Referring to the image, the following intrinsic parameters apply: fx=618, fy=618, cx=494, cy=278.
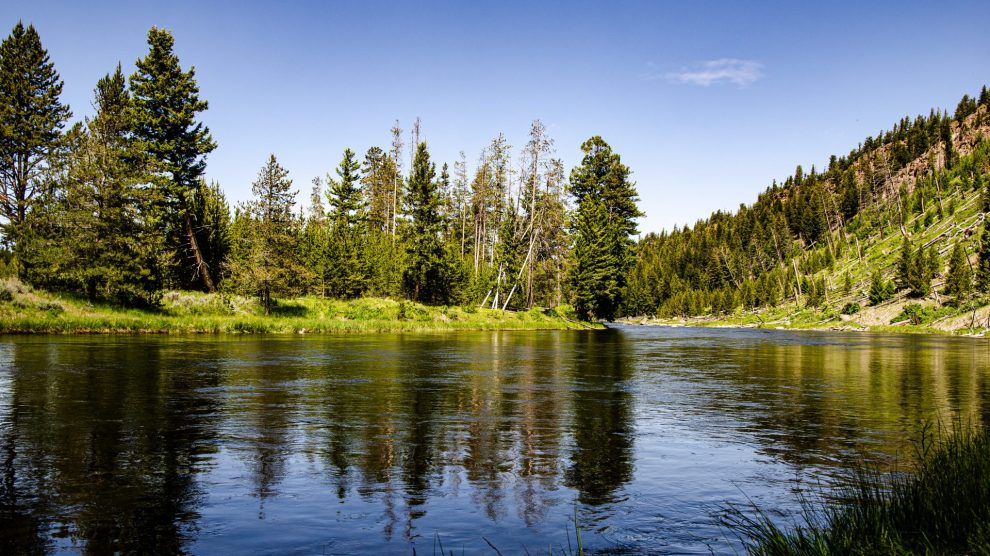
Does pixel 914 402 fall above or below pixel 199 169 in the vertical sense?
below

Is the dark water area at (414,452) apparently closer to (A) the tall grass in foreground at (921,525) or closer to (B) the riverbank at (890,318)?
(A) the tall grass in foreground at (921,525)

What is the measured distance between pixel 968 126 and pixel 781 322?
139 metres

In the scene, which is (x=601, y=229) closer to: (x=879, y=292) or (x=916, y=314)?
(x=916, y=314)

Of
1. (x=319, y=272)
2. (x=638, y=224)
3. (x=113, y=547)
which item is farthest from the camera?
(x=638, y=224)

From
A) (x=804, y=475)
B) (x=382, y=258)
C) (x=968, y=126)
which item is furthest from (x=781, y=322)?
(x=968, y=126)

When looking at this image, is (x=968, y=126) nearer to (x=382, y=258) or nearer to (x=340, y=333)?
(x=382, y=258)

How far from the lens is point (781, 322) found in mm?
110938

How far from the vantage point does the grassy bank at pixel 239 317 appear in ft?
123

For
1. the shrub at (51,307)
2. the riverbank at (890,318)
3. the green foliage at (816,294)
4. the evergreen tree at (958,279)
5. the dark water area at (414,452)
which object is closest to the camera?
the dark water area at (414,452)

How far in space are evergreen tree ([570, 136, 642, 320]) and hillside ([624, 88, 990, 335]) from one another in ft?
32.5

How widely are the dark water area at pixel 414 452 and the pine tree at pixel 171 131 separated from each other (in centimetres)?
3188

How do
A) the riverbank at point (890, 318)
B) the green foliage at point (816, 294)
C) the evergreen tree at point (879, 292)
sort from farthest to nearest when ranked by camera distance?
the green foliage at point (816, 294) < the evergreen tree at point (879, 292) < the riverbank at point (890, 318)

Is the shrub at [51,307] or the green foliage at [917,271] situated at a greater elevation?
the green foliage at [917,271]

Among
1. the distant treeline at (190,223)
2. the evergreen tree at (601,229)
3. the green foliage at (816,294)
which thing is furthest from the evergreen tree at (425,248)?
the green foliage at (816,294)
